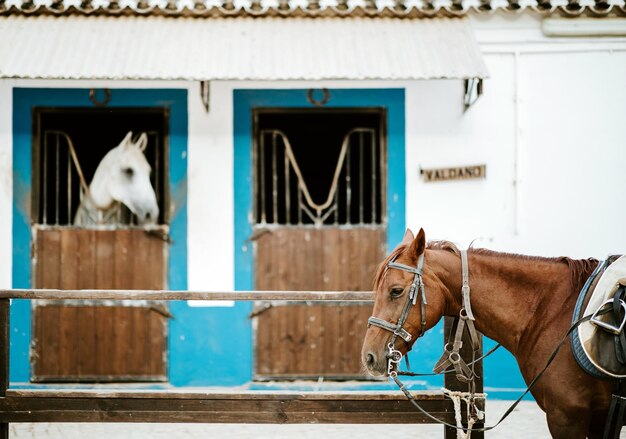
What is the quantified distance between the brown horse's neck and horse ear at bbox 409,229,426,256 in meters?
0.14

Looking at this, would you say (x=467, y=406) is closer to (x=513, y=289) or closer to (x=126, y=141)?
(x=513, y=289)

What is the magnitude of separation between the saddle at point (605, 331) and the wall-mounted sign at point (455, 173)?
4222 mm

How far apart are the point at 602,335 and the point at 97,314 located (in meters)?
5.60

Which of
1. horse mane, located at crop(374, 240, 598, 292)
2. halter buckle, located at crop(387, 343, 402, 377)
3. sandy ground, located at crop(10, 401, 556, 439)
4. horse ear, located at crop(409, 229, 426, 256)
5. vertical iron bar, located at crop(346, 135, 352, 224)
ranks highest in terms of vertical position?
vertical iron bar, located at crop(346, 135, 352, 224)

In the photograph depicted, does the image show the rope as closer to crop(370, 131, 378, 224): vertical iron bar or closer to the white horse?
crop(370, 131, 378, 224): vertical iron bar

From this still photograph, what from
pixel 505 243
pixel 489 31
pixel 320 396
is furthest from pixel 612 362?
pixel 489 31

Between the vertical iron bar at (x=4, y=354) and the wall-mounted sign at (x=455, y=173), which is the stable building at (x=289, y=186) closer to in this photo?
the wall-mounted sign at (x=455, y=173)

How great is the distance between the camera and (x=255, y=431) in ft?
23.0

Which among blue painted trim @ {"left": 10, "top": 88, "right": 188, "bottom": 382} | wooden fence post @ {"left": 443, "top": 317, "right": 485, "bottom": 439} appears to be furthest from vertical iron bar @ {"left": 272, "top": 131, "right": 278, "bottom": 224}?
wooden fence post @ {"left": 443, "top": 317, "right": 485, "bottom": 439}

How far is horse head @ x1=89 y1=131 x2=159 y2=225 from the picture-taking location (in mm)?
8219

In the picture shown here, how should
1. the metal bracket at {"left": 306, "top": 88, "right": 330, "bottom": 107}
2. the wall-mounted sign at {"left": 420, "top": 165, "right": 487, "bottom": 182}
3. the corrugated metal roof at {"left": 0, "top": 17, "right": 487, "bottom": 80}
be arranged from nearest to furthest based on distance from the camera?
the corrugated metal roof at {"left": 0, "top": 17, "right": 487, "bottom": 80} < the wall-mounted sign at {"left": 420, "top": 165, "right": 487, "bottom": 182} < the metal bracket at {"left": 306, "top": 88, "right": 330, "bottom": 107}

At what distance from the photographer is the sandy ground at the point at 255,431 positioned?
6816 mm

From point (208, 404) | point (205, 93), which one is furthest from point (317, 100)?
point (208, 404)

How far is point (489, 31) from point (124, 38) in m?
3.80
